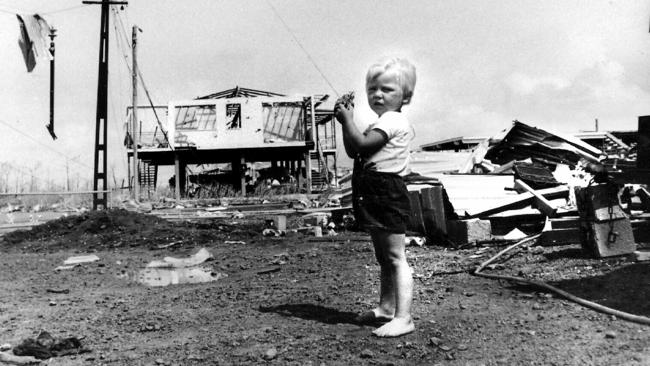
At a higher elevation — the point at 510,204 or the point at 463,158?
the point at 463,158

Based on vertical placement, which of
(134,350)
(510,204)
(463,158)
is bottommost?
(134,350)

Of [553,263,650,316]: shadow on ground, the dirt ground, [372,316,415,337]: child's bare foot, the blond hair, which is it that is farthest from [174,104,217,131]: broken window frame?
[372,316,415,337]: child's bare foot

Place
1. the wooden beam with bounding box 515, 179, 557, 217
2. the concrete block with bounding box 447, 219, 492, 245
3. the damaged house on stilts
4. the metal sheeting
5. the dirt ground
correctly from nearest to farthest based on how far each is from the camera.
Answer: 1. the dirt ground
2. the concrete block with bounding box 447, 219, 492, 245
3. the wooden beam with bounding box 515, 179, 557, 217
4. the metal sheeting
5. the damaged house on stilts

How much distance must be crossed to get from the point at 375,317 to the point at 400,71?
1.55 metres

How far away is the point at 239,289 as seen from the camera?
5.52 m

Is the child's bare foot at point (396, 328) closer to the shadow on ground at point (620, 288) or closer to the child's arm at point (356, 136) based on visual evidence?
the child's arm at point (356, 136)

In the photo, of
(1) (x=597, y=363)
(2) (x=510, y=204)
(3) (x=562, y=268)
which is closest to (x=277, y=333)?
(1) (x=597, y=363)

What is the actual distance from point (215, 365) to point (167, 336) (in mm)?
854

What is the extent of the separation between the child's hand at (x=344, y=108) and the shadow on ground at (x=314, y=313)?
1.31 meters

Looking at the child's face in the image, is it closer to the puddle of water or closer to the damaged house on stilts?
the puddle of water

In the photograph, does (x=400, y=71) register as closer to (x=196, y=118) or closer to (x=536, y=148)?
(x=536, y=148)

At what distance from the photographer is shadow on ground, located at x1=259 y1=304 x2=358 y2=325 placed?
4.05m

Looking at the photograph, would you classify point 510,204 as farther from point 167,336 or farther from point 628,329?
point 167,336

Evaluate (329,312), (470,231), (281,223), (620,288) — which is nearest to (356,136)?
(329,312)
